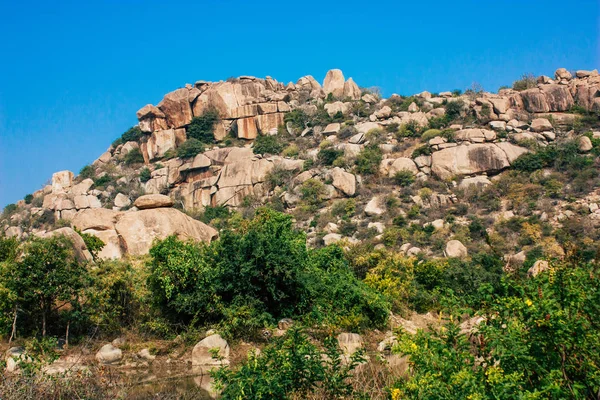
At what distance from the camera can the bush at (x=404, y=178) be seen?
36306 millimetres

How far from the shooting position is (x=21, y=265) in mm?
12141

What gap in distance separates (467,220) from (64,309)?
23696 millimetres

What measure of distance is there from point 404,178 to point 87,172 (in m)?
29.6

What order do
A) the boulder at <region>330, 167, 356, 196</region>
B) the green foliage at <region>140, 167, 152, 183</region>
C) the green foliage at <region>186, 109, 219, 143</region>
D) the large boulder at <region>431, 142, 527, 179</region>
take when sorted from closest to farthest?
the large boulder at <region>431, 142, 527, 179</region>, the boulder at <region>330, 167, 356, 196</region>, the green foliage at <region>140, 167, 152, 183</region>, the green foliage at <region>186, 109, 219, 143</region>

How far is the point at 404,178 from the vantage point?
120ft

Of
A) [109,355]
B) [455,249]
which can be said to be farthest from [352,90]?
[109,355]

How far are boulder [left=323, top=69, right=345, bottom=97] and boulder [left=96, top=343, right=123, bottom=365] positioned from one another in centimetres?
4392

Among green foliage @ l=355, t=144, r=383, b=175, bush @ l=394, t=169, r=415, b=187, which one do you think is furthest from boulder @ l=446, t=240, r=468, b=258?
green foliage @ l=355, t=144, r=383, b=175

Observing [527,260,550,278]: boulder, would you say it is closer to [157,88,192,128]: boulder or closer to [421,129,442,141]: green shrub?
[421,129,442,141]: green shrub

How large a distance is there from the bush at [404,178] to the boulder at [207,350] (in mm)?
25748

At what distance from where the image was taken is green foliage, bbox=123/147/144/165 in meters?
49.9

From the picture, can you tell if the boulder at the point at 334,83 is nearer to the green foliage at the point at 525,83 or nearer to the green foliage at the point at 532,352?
the green foliage at the point at 525,83

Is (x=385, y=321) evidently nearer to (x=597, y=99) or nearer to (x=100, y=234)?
(x=100, y=234)

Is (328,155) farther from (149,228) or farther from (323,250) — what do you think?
(149,228)
